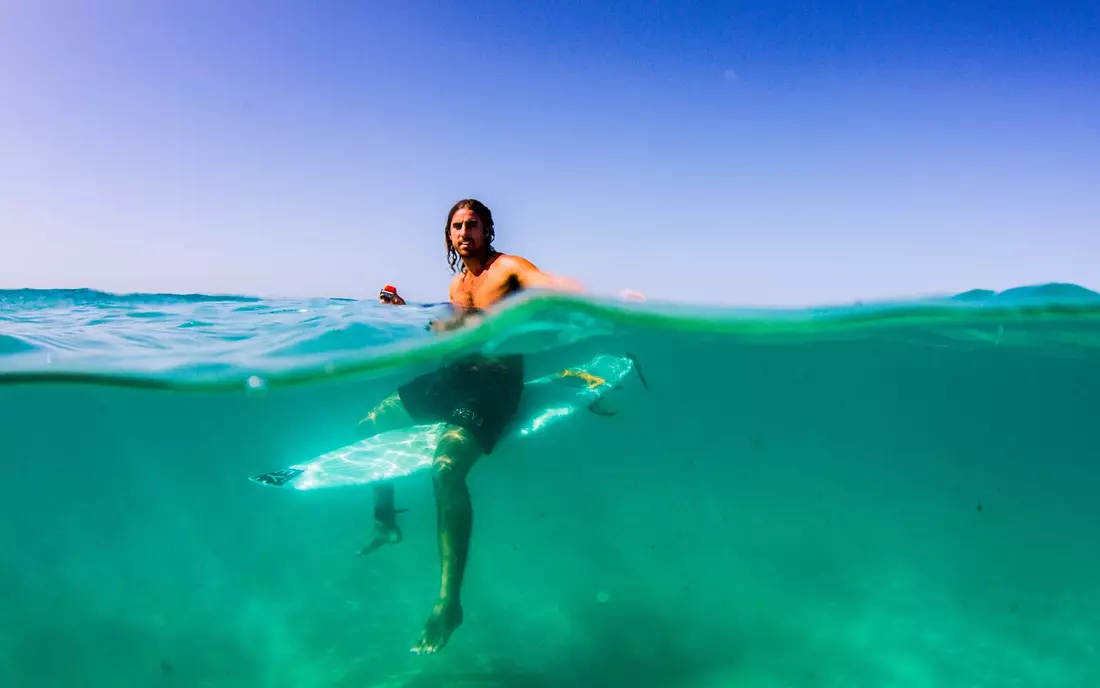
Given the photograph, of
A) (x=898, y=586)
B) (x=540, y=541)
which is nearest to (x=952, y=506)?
(x=898, y=586)

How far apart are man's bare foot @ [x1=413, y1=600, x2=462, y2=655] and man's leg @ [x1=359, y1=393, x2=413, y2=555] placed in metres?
2.22

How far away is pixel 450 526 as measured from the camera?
517 centimetres

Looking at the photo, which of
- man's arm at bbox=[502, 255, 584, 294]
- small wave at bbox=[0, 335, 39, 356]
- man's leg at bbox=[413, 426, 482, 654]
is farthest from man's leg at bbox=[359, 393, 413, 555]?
small wave at bbox=[0, 335, 39, 356]

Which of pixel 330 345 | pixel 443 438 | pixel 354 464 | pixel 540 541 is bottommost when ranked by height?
pixel 540 541

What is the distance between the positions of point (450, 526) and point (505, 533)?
1119 cm

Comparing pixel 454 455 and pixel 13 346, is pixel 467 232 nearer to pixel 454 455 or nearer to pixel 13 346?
pixel 454 455

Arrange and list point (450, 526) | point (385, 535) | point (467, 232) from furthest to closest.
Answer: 1. point (385, 535)
2. point (467, 232)
3. point (450, 526)

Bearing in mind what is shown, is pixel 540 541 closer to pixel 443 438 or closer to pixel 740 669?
pixel 740 669

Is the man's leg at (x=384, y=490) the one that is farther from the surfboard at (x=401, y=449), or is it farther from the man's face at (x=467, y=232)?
the man's face at (x=467, y=232)

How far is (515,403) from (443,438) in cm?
113

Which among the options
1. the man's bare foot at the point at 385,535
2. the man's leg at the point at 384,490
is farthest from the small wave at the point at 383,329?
the man's bare foot at the point at 385,535

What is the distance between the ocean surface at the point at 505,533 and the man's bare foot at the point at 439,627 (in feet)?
5.92

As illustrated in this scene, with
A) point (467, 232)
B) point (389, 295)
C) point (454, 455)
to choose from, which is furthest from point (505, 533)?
point (467, 232)

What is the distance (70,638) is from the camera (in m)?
7.57
